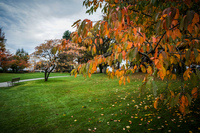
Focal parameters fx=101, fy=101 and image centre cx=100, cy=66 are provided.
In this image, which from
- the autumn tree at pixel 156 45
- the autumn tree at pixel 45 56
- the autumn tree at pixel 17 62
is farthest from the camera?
the autumn tree at pixel 17 62

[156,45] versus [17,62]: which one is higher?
[17,62]

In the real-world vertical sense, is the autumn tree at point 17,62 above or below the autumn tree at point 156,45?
above

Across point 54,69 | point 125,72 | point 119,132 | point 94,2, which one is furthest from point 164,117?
point 54,69

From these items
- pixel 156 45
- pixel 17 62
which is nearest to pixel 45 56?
pixel 156 45

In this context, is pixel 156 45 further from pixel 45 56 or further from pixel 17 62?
pixel 17 62

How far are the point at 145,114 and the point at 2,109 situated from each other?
6.42m

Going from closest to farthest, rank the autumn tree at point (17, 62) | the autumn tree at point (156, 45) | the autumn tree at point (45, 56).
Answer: the autumn tree at point (156, 45)
the autumn tree at point (45, 56)
the autumn tree at point (17, 62)

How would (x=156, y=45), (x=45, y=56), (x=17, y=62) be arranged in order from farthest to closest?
1. (x=17, y=62)
2. (x=45, y=56)
3. (x=156, y=45)

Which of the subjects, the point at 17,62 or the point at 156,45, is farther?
the point at 17,62

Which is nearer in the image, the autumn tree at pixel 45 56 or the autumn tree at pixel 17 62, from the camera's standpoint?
the autumn tree at pixel 45 56

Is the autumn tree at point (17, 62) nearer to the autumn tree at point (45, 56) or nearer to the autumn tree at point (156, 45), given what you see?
the autumn tree at point (45, 56)

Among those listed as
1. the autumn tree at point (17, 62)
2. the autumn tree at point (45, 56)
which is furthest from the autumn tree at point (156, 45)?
the autumn tree at point (17, 62)

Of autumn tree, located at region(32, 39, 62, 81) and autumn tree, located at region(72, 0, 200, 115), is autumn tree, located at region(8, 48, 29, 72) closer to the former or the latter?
autumn tree, located at region(32, 39, 62, 81)

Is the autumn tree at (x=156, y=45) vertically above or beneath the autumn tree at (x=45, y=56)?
beneath
